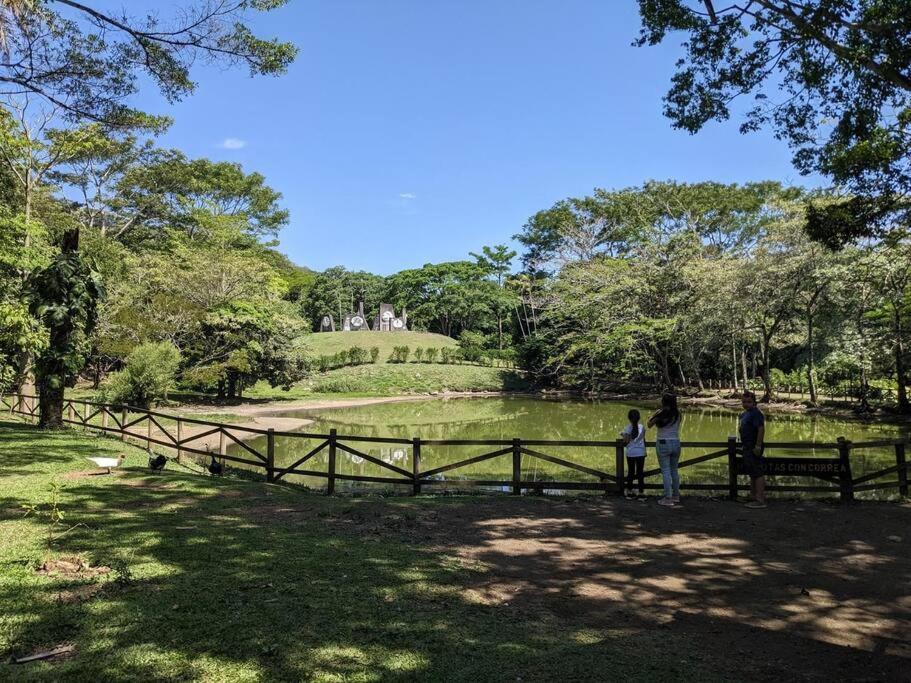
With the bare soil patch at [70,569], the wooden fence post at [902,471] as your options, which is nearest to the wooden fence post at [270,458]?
the bare soil patch at [70,569]

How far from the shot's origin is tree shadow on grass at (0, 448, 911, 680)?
11.7ft

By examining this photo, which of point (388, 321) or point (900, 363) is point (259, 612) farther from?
point (388, 321)

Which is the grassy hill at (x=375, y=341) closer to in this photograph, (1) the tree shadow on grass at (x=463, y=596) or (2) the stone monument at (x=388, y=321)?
(2) the stone monument at (x=388, y=321)

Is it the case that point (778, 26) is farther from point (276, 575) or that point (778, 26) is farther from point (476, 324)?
point (476, 324)

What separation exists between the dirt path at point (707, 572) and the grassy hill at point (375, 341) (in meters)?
49.9

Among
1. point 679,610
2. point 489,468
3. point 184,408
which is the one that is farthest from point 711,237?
point 679,610

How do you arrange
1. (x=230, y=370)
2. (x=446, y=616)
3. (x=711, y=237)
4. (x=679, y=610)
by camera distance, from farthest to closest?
(x=711, y=237)
(x=230, y=370)
(x=679, y=610)
(x=446, y=616)

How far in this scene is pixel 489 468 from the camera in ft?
52.8

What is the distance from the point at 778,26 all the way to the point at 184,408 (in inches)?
1073

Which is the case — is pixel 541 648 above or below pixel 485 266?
below

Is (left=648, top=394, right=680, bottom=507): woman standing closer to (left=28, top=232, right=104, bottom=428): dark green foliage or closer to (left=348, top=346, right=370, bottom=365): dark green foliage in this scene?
(left=28, top=232, right=104, bottom=428): dark green foliage

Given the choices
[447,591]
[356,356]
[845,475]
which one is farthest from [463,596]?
[356,356]

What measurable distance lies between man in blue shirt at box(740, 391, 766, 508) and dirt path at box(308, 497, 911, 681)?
465 mm

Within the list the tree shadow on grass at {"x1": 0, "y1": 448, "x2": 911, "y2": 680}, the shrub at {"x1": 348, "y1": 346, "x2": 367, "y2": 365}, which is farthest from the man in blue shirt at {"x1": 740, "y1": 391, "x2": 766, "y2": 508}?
the shrub at {"x1": 348, "y1": 346, "x2": 367, "y2": 365}
